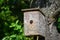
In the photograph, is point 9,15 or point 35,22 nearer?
point 35,22

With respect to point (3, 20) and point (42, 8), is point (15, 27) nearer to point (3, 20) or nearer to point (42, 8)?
point (3, 20)

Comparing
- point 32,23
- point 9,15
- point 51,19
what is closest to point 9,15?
point 9,15

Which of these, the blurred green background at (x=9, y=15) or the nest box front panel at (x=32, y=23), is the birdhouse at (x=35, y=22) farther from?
the blurred green background at (x=9, y=15)

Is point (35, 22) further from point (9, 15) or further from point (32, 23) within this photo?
point (9, 15)


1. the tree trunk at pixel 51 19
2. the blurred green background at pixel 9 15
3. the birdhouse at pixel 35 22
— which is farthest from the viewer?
the blurred green background at pixel 9 15

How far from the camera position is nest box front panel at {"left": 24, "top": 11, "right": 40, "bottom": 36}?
3.53 metres

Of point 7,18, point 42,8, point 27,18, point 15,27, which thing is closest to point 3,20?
point 7,18

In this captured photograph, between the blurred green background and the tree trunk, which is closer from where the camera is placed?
the tree trunk

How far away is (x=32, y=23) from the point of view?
11.8 ft

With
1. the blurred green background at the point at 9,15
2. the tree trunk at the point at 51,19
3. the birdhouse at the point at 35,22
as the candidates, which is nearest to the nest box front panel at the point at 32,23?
the birdhouse at the point at 35,22

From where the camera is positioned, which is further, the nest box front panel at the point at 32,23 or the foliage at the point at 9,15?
the foliage at the point at 9,15

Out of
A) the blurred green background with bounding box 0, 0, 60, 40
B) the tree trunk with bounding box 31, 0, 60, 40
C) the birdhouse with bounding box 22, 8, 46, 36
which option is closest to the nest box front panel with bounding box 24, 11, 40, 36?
the birdhouse with bounding box 22, 8, 46, 36

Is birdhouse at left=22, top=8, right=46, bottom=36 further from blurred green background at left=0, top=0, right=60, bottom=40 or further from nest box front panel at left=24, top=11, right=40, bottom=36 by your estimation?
blurred green background at left=0, top=0, right=60, bottom=40

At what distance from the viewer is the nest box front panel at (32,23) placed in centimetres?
353
